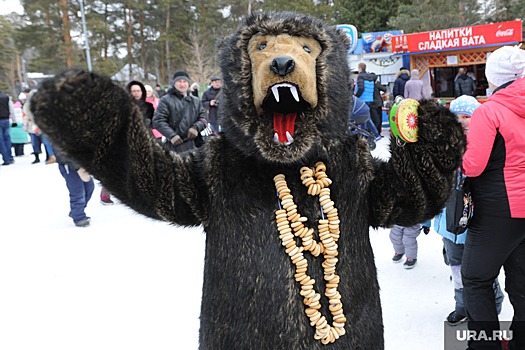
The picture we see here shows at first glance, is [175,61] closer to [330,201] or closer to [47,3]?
[47,3]

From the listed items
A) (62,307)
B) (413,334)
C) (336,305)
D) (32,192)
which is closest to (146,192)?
(336,305)

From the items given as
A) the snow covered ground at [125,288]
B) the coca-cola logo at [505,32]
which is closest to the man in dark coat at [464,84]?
the coca-cola logo at [505,32]

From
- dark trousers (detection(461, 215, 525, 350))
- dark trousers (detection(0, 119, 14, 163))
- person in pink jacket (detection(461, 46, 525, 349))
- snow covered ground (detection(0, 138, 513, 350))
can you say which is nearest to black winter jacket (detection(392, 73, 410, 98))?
snow covered ground (detection(0, 138, 513, 350))

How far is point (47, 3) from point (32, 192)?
15509 millimetres

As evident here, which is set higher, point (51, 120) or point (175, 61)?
point (175, 61)

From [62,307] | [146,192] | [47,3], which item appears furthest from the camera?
[47,3]

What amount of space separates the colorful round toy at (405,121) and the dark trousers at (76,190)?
4.41 meters

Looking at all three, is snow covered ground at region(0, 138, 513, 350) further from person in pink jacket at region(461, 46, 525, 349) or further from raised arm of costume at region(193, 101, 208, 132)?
raised arm of costume at region(193, 101, 208, 132)

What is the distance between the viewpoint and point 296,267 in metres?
1.31

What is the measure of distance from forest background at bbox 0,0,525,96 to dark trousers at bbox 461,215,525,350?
14481 millimetres

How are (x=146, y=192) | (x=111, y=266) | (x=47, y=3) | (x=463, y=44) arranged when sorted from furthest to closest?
(x=47, y=3), (x=463, y=44), (x=111, y=266), (x=146, y=192)

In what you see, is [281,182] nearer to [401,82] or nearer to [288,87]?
[288,87]

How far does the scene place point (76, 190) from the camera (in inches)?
197

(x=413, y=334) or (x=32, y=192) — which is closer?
(x=413, y=334)
